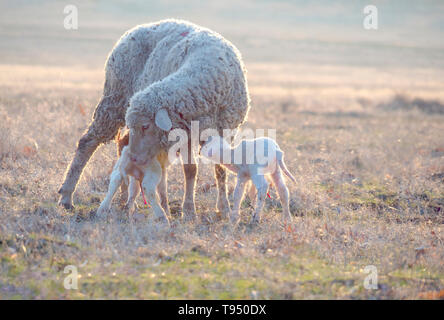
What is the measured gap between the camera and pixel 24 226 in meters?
6.30

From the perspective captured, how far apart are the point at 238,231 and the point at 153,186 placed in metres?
1.12

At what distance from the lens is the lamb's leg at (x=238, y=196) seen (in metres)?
7.02

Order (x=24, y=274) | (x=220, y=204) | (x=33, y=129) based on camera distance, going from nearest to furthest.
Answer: (x=24, y=274), (x=220, y=204), (x=33, y=129)

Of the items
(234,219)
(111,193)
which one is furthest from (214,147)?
(111,193)

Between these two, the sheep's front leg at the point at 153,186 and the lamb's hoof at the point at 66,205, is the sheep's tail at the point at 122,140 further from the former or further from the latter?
the sheep's front leg at the point at 153,186

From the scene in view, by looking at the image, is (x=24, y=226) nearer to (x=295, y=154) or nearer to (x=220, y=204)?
(x=220, y=204)

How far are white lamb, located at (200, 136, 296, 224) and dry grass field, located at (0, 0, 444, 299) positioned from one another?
0.30m

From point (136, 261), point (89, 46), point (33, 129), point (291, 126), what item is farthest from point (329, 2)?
point (136, 261)

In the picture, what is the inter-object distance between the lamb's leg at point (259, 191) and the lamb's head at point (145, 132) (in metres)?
1.22

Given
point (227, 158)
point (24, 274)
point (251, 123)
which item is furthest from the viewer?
point (251, 123)

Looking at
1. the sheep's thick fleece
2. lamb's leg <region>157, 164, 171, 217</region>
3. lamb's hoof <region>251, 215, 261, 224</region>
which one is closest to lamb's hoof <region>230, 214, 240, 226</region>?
lamb's hoof <region>251, 215, 261, 224</region>

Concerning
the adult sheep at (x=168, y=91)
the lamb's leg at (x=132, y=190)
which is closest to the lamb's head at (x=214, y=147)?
the adult sheep at (x=168, y=91)

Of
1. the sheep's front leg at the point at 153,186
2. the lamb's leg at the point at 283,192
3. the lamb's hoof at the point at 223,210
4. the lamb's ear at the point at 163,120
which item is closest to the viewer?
the lamb's ear at the point at 163,120
